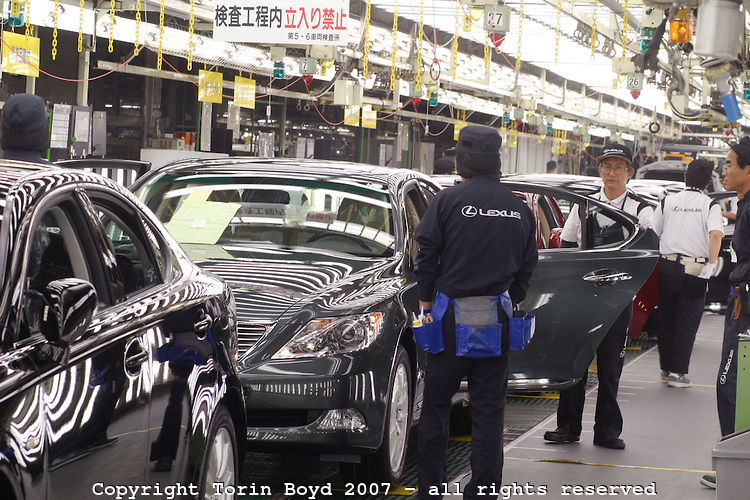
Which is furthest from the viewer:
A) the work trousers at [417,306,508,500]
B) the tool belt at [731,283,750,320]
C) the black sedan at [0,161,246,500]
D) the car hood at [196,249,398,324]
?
the tool belt at [731,283,750,320]

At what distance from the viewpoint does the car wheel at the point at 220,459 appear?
3.64 meters

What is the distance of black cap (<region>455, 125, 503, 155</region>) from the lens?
4645 millimetres

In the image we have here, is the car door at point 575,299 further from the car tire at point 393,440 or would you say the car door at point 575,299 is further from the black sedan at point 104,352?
the black sedan at point 104,352

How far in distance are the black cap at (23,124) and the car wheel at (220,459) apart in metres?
1.97

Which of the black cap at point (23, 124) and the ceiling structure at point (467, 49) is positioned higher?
the ceiling structure at point (467, 49)

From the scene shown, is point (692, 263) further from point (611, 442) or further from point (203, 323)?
point (203, 323)

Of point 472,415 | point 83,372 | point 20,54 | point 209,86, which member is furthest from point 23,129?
point 209,86

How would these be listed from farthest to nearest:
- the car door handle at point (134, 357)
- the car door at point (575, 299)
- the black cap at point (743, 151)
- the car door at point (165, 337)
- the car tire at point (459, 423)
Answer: the car tire at point (459, 423), the car door at point (575, 299), the black cap at point (743, 151), the car door at point (165, 337), the car door handle at point (134, 357)

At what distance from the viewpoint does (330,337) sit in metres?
4.89

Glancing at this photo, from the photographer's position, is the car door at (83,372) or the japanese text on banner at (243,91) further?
the japanese text on banner at (243,91)

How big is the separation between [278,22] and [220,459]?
30.6 feet

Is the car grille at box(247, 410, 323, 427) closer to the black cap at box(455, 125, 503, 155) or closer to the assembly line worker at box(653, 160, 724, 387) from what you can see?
the black cap at box(455, 125, 503, 155)

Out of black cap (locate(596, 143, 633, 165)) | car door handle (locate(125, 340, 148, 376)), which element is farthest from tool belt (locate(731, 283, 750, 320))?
car door handle (locate(125, 340, 148, 376))

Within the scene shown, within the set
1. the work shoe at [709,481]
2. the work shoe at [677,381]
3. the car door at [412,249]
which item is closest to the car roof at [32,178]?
the car door at [412,249]
